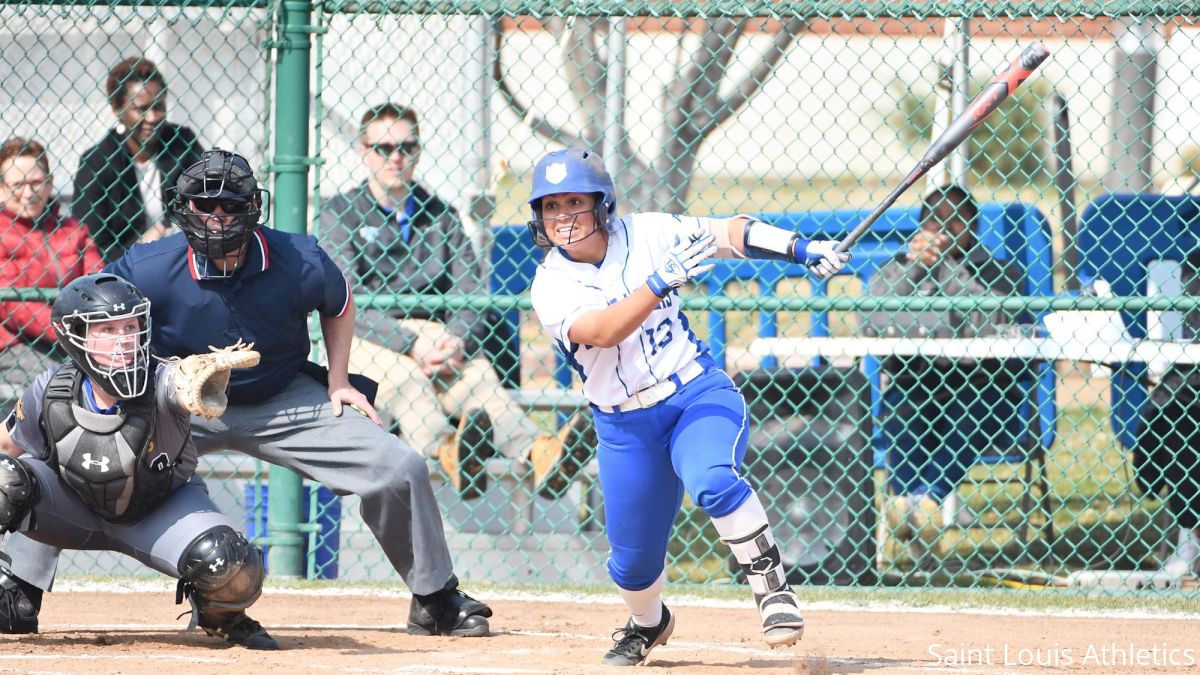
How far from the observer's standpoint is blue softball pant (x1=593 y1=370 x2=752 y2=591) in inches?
151

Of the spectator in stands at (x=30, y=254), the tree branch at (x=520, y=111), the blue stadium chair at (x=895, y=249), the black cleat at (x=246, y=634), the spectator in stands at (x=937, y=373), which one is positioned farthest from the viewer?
the tree branch at (x=520, y=111)

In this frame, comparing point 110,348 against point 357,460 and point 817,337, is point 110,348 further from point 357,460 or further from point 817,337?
point 817,337

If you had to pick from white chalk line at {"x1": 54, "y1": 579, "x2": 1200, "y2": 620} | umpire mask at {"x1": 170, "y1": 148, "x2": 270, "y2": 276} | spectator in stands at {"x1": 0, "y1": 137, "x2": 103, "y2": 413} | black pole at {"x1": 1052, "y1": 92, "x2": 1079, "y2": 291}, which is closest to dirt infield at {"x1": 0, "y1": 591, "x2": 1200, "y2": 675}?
white chalk line at {"x1": 54, "y1": 579, "x2": 1200, "y2": 620}

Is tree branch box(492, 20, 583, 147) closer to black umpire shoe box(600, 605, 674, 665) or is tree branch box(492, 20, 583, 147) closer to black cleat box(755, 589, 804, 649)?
black umpire shoe box(600, 605, 674, 665)

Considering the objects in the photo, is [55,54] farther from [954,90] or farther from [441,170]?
A: [954,90]

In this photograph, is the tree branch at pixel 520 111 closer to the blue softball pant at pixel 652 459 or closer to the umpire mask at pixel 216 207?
the umpire mask at pixel 216 207

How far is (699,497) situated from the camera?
360 cm

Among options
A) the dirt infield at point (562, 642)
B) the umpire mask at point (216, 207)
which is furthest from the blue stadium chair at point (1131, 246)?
the umpire mask at point (216, 207)

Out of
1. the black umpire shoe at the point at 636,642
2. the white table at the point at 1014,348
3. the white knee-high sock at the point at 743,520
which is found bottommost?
the black umpire shoe at the point at 636,642

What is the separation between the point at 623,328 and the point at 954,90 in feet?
9.07

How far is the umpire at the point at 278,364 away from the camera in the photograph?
4301 millimetres

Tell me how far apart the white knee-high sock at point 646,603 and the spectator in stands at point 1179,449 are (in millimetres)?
2465

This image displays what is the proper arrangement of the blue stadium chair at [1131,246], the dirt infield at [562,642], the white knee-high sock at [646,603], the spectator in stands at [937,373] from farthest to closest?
the blue stadium chair at [1131,246]
the spectator in stands at [937,373]
the white knee-high sock at [646,603]
the dirt infield at [562,642]

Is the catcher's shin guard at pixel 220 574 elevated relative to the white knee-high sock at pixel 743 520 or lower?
lower
